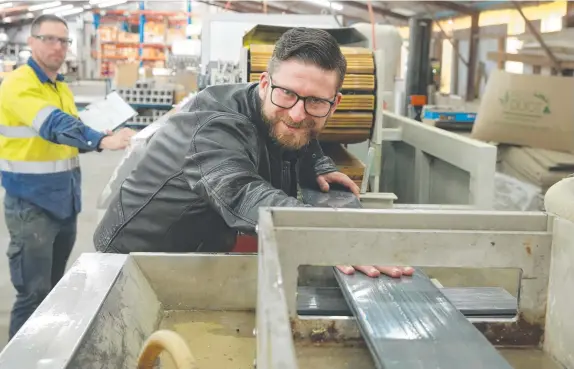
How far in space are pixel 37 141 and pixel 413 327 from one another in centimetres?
193

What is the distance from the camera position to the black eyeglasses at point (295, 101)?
133 cm

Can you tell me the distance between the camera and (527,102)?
327 centimetres

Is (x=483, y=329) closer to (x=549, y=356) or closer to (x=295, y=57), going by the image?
(x=549, y=356)

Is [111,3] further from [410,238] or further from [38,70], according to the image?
[410,238]

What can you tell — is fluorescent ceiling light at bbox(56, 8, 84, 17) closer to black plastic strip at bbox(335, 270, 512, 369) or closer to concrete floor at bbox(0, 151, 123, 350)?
concrete floor at bbox(0, 151, 123, 350)

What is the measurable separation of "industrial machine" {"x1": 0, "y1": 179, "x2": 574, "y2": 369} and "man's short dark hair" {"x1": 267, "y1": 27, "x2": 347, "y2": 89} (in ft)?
1.54

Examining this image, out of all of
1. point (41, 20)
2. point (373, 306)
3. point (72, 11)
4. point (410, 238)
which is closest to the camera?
point (410, 238)

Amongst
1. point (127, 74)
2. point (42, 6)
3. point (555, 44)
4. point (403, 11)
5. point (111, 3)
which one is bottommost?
point (127, 74)

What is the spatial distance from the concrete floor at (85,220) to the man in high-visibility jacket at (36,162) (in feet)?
1.86

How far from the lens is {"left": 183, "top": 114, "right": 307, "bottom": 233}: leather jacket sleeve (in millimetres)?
1201

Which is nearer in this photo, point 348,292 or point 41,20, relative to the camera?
point 348,292

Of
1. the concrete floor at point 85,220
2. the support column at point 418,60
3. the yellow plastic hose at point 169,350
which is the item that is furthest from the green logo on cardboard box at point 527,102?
the support column at point 418,60

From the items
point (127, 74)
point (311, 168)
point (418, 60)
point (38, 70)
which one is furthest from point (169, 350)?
point (127, 74)

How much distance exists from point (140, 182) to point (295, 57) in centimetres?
52
